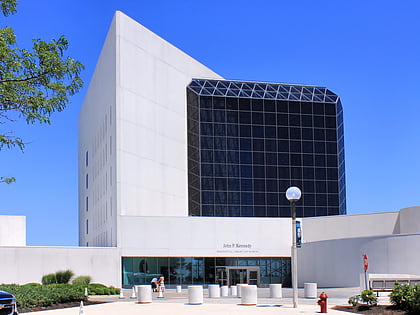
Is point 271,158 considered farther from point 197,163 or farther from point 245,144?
point 197,163

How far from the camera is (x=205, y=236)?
56281 millimetres

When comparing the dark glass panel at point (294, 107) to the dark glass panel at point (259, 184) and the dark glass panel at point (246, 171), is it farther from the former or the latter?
the dark glass panel at point (259, 184)

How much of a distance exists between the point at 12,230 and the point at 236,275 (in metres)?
22.8

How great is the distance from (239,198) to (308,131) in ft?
35.2

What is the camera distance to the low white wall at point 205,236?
54.1 metres

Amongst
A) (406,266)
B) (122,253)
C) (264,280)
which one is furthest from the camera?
(264,280)

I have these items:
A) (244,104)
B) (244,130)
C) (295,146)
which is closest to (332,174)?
(295,146)

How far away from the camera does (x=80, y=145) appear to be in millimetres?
86438

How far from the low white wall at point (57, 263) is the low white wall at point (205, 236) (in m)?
1.89

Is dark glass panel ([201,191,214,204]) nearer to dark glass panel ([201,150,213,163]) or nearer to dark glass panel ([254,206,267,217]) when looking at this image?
dark glass panel ([201,150,213,163])

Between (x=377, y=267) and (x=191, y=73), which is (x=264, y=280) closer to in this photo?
(x=377, y=267)

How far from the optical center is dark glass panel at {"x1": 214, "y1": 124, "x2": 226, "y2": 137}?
65062 mm

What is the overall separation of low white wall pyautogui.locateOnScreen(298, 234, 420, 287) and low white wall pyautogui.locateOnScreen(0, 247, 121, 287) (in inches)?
646

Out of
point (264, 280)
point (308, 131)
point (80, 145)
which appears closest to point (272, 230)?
point (264, 280)
